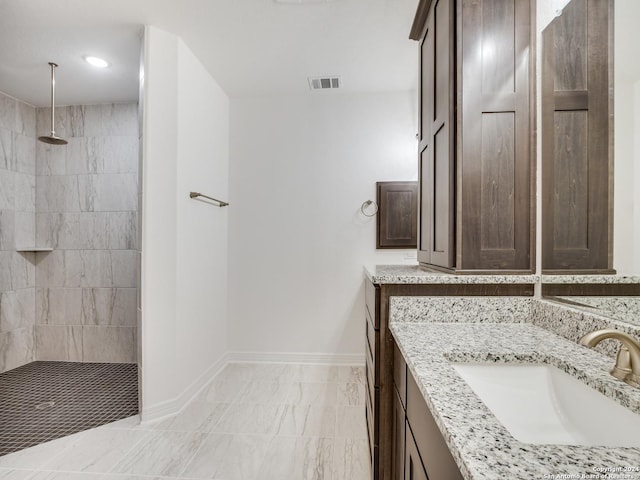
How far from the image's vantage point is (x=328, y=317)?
2.96m

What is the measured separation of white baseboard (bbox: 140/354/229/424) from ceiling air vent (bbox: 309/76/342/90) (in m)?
2.56

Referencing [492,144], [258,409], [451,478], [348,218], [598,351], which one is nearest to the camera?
[451,478]

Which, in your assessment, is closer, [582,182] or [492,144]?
[582,182]

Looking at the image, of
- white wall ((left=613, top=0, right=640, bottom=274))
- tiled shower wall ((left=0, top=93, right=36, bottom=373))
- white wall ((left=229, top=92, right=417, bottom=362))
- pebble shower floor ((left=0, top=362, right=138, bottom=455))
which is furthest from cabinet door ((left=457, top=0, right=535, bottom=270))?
tiled shower wall ((left=0, top=93, right=36, bottom=373))

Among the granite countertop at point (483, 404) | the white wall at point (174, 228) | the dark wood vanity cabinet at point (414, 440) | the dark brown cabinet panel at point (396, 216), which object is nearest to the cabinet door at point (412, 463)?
the dark wood vanity cabinet at point (414, 440)

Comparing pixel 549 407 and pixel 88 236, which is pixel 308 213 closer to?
pixel 88 236

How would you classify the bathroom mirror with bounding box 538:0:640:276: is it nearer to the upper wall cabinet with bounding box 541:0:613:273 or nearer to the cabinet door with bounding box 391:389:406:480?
the upper wall cabinet with bounding box 541:0:613:273

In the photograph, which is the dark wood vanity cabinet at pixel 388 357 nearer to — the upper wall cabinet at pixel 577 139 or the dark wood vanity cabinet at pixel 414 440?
the dark wood vanity cabinet at pixel 414 440

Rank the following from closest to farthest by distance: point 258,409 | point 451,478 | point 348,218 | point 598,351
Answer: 1. point 451,478
2. point 598,351
3. point 258,409
4. point 348,218

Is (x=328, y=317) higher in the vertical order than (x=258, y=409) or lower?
higher

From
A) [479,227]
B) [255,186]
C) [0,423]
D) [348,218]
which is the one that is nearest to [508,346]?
[479,227]

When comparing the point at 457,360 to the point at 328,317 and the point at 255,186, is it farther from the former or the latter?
the point at 255,186

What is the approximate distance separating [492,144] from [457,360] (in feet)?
2.82

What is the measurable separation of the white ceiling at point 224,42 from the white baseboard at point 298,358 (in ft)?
7.96
